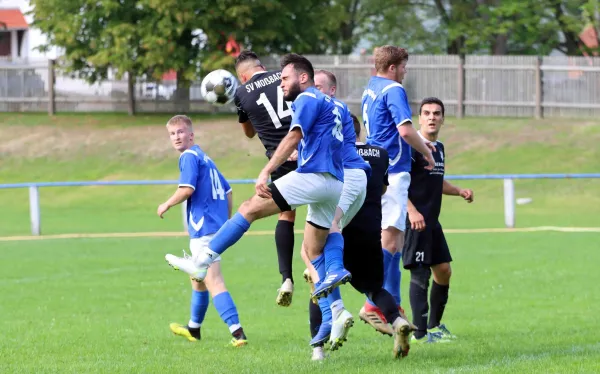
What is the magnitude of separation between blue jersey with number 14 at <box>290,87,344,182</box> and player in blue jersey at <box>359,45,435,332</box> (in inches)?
48.1

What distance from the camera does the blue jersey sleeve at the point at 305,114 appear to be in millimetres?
8625

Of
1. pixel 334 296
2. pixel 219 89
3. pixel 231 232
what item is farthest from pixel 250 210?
pixel 219 89

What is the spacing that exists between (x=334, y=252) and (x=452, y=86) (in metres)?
30.3

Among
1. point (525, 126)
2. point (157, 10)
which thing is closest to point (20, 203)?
point (157, 10)

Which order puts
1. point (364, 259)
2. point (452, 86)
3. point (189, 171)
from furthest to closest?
point (452, 86) → point (189, 171) → point (364, 259)

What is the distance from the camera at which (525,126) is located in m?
35.9

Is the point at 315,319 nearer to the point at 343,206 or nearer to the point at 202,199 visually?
the point at 343,206

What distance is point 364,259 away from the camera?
9.34 metres

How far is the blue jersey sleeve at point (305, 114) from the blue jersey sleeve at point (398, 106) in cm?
144

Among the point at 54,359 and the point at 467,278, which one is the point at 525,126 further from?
the point at 54,359

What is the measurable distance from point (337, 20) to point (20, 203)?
607 inches

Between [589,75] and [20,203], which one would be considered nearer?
[20,203]

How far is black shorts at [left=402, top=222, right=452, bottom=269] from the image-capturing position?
35.1ft

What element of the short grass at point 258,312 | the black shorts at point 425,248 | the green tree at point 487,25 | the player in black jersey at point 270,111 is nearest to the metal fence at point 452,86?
the green tree at point 487,25
